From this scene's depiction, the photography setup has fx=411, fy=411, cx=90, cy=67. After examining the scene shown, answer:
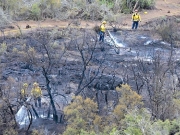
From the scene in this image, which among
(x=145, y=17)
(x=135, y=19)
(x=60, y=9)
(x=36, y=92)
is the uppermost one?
(x=60, y=9)

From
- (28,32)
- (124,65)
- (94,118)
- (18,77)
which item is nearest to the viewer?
(94,118)

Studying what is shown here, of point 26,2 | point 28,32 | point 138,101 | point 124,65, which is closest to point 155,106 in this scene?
point 138,101

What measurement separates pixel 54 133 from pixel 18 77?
4.86 m

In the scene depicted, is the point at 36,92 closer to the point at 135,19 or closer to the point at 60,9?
the point at 135,19

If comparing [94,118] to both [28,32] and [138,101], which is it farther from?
[28,32]

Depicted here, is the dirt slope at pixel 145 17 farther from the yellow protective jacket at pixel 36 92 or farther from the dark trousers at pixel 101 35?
the yellow protective jacket at pixel 36 92

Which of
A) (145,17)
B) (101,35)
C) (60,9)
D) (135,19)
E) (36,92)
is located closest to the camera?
(36,92)

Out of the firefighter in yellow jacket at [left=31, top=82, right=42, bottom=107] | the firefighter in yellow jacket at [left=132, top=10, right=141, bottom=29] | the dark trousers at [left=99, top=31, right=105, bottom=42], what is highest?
the firefighter in yellow jacket at [left=132, top=10, right=141, bottom=29]

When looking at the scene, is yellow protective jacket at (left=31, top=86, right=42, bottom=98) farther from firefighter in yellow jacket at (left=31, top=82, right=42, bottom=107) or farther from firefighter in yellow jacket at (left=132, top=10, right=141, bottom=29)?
firefighter in yellow jacket at (left=132, top=10, right=141, bottom=29)

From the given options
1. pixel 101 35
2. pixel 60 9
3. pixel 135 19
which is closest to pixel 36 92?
pixel 101 35

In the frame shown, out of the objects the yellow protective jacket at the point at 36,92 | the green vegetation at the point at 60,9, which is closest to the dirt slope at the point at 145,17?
the green vegetation at the point at 60,9

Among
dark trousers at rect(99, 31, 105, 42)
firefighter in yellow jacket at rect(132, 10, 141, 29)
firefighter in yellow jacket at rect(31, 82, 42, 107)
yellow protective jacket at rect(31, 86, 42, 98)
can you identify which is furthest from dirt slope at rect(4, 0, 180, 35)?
yellow protective jacket at rect(31, 86, 42, 98)

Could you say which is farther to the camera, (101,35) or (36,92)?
(101,35)

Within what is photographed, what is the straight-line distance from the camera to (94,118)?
1210cm
